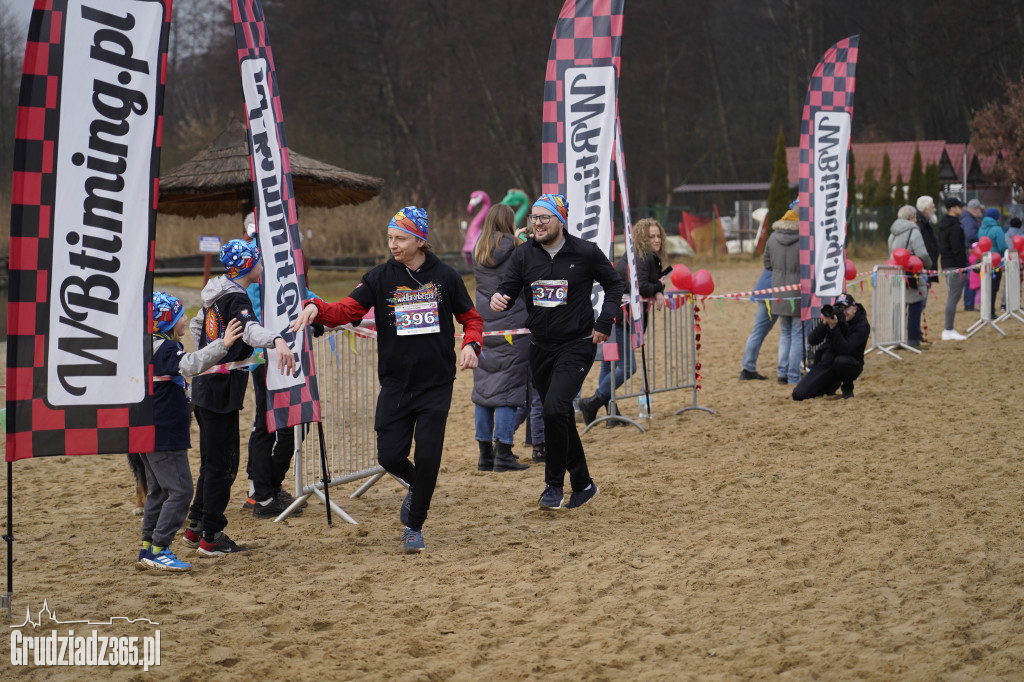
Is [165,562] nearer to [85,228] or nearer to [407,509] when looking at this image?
[407,509]

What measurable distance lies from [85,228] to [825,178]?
27.2ft

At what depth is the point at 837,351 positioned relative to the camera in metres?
11.1

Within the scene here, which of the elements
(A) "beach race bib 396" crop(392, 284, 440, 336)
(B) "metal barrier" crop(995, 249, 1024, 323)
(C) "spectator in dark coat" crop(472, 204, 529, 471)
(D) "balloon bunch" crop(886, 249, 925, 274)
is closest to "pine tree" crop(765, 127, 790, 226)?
(B) "metal barrier" crop(995, 249, 1024, 323)

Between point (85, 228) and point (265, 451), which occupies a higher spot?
point (85, 228)

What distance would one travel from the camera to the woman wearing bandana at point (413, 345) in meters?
6.16

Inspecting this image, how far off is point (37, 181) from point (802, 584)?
13.4 ft

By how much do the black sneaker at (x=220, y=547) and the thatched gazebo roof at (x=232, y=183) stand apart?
20.7ft

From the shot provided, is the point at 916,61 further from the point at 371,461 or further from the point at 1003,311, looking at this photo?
the point at 371,461

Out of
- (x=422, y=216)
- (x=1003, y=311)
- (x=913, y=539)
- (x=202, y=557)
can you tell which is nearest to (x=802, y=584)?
(x=913, y=539)

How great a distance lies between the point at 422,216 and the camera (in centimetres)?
630

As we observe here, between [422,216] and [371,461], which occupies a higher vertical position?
[422,216]

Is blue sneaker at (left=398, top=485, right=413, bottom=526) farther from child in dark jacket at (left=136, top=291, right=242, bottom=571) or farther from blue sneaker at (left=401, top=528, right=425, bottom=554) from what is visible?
child in dark jacket at (left=136, top=291, right=242, bottom=571)

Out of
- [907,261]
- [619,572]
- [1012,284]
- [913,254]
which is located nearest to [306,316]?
[619,572]

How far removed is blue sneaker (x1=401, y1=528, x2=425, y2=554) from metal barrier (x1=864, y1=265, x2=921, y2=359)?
896 cm
